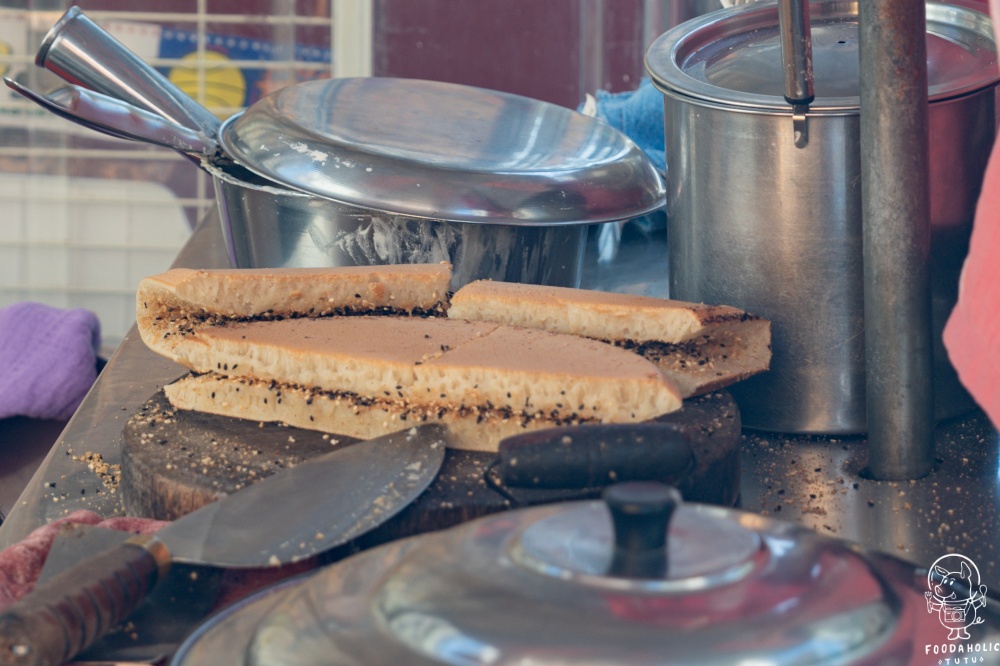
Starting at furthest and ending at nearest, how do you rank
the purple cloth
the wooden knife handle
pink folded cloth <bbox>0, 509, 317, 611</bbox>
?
the purple cloth
pink folded cloth <bbox>0, 509, 317, 611</bbox>
the wooden knife handle

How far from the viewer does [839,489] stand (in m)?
0.89

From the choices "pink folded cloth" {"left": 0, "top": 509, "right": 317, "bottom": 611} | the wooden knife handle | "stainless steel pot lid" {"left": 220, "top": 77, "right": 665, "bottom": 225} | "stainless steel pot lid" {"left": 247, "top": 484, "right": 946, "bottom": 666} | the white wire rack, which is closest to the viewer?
"stainless steel pot lid" {"left": 247, "top": 484, "right": 946, "bottom": 666}

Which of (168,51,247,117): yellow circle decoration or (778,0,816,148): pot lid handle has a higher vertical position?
(778,0,816,148): pot lid handle

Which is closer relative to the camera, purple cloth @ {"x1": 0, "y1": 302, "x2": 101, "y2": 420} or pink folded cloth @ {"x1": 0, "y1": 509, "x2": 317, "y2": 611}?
pink folded cloth @ {"x1": 0, "y1": 509, "x2": 317, "y2": 611}

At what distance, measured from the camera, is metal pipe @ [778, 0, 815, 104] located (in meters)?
0.84

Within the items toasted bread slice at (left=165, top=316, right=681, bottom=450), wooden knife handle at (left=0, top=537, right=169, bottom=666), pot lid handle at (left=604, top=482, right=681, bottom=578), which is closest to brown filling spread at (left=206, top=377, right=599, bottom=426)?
toasted bread slice at (left=165, top=316, right=681, bottom=450)

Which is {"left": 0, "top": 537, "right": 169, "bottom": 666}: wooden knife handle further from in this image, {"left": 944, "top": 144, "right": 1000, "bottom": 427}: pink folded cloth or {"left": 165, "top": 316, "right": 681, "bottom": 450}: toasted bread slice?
{"left": 944, "top": 144, "right": 1000, "bottom": 427}: pink folded cloth

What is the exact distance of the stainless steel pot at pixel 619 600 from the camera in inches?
16.1

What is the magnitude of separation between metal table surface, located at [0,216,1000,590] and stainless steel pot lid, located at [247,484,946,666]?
341 mm

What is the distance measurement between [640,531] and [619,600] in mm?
30

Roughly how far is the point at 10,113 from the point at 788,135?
8.66 feet

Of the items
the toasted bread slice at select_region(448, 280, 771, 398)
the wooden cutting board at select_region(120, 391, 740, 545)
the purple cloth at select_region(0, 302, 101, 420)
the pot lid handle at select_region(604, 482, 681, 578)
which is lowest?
the purple cloth at select_region(0, 302, 101, 420)

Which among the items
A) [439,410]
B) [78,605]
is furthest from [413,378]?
[78,605]

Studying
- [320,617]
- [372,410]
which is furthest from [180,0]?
[320,617]
